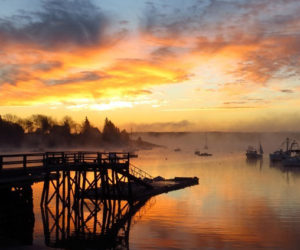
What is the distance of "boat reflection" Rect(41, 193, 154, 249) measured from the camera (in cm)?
2927

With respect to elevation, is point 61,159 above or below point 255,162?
above

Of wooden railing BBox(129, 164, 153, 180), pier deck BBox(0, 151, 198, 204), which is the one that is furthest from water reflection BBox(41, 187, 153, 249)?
wooden railing BBox(129, 164, 153, 180)

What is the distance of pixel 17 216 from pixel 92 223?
7.27 metres

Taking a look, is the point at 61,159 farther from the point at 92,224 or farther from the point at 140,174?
the point at 140,174

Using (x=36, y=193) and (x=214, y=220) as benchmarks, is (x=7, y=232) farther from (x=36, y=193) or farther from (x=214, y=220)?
(x=36, y=193)

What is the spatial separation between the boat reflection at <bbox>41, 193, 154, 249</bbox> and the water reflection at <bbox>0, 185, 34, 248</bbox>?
1.69 metres

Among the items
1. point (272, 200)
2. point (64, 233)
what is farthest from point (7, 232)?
point (272, 200)

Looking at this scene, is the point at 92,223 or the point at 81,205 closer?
the point at 92,223

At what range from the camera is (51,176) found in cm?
3856

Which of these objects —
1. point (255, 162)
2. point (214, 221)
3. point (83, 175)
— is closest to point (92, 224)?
point (83, 175)

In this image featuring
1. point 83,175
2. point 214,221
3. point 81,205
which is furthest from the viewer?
point 83,175

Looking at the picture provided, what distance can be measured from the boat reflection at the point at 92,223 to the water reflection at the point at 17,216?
1688 mm

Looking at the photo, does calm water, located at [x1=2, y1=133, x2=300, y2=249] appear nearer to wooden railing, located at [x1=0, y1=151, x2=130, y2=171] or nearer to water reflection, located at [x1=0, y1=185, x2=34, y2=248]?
water reflection, located at [x1=0, y1=185, x2=34, y2=248]

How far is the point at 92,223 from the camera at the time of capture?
117 ft
